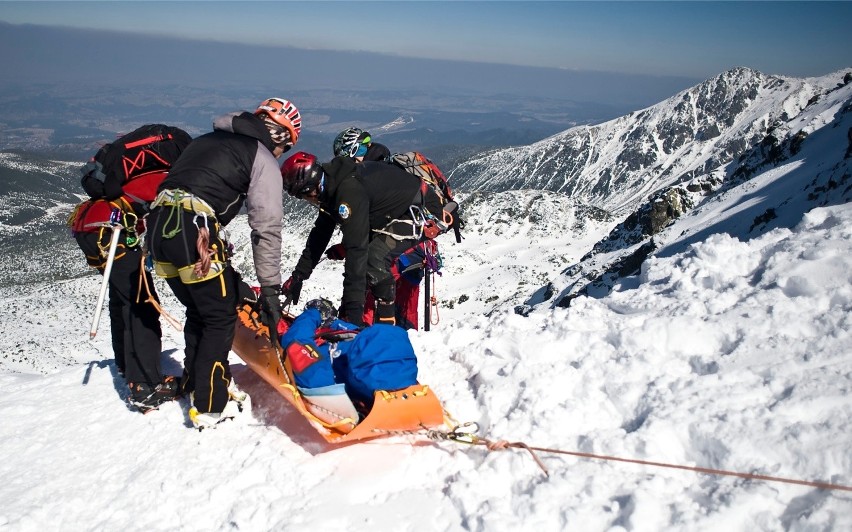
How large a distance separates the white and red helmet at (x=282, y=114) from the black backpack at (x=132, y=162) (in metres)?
1.09

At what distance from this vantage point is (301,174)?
21.2 feet

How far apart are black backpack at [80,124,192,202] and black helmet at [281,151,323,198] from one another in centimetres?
125

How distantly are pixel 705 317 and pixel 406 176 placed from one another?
14.3 ft

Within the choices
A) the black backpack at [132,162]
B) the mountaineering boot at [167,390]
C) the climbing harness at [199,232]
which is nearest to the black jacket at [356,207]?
the climbing harness at [199,232]

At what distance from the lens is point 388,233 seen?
7.61 metres

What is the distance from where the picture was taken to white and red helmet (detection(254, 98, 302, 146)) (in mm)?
5891

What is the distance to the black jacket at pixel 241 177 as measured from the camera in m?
5.25

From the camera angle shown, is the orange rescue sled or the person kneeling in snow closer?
the orange rescue sled

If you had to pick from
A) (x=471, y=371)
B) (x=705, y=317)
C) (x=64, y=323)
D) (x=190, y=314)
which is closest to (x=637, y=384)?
(x=705, y=317)

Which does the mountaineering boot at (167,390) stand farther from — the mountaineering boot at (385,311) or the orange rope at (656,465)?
the orange rope at (656,465)

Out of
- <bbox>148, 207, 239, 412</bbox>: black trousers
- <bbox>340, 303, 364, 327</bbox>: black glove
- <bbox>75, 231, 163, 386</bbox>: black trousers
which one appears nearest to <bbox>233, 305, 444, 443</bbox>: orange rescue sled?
<bbox>148, 207, 239, 412</bbox>: black trousers

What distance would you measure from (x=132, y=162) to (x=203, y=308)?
2.15 meters

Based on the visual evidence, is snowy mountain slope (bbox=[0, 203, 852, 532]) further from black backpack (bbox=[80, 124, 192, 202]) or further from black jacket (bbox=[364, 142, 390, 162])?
black jacket (bbox=[364, 142, 390, 162])

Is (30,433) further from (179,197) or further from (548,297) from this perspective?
(548,297)
